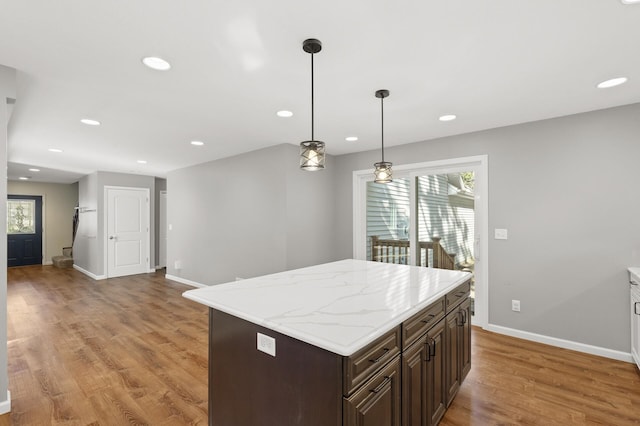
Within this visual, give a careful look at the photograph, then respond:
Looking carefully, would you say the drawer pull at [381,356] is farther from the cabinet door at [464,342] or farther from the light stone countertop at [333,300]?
the cabinet door at [464,342]

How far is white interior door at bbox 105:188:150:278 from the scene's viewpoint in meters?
7.01

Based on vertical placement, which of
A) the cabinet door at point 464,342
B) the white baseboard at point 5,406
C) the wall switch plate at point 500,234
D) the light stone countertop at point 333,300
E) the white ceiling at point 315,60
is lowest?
the white baseboard at point 5,406

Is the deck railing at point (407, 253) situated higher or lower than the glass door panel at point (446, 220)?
lower

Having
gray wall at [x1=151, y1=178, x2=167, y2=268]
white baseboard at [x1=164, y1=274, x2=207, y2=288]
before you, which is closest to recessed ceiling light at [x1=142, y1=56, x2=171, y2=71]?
white baseboard at [x1=164, y1=274, x2=207, y2=288]

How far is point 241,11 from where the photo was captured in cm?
161

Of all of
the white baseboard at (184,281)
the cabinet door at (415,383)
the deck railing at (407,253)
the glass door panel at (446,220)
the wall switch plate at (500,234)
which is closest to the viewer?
the cabinet door at (415,383)

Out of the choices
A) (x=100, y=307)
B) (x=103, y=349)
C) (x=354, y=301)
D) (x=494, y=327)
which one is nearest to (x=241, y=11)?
(x=354, y=301)

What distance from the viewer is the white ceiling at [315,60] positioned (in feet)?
5.33

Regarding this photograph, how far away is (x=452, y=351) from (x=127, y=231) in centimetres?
754

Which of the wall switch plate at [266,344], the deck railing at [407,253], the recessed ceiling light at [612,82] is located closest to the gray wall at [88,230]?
the deck railing at [407,253]

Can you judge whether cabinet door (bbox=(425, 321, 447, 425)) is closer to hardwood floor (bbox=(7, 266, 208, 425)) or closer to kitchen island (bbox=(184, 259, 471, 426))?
kitchen island (bbox=(184, 259, 471, 426))

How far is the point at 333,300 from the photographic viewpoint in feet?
5.51

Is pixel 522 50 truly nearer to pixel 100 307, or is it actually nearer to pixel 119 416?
pixel 119 416

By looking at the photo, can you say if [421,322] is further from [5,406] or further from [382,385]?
[5,406]
